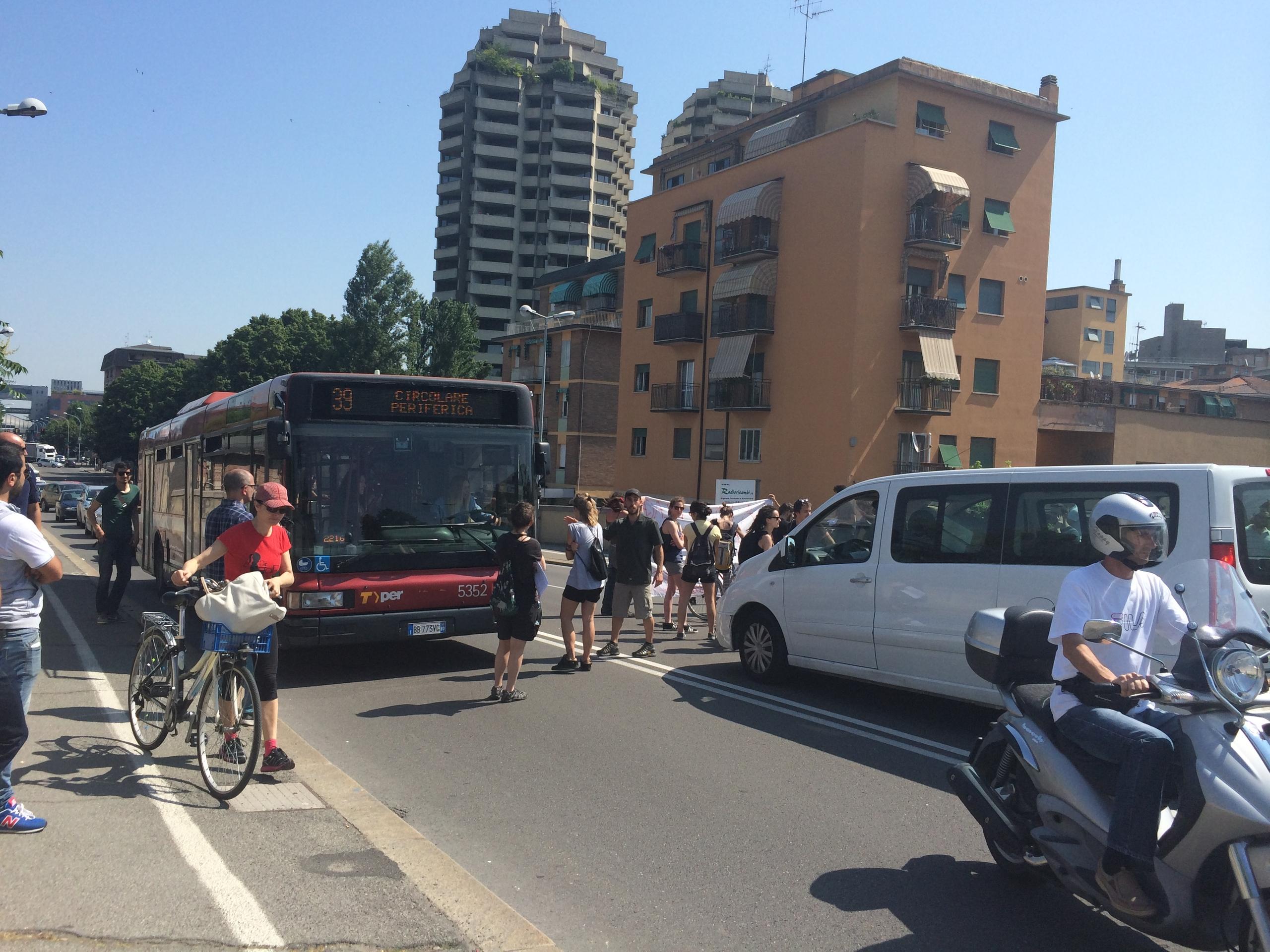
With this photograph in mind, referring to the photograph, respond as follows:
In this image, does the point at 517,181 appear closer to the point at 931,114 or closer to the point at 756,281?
the point at 756,281

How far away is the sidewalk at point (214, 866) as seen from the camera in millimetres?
3807

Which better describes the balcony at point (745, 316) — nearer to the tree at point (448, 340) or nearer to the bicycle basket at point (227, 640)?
the tree at point (448, 340)

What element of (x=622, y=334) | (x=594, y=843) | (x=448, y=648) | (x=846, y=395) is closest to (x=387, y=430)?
(x=448, y=648)

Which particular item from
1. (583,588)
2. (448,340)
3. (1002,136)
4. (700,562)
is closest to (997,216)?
(1002,136)

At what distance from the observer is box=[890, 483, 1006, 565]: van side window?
24.7ft

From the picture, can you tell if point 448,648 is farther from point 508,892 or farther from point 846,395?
point 846,395

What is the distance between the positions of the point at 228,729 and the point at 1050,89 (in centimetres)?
4399

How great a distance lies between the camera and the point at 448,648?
11.2 meters

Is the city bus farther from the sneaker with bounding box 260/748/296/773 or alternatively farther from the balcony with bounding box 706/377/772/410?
the balcony with bounding box 706/377/772/410

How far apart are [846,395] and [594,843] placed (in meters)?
32.9

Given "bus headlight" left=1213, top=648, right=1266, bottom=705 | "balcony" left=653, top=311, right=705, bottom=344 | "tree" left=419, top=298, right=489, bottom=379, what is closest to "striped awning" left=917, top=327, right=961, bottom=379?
"balcony" left=653, top=311, right=705, bottom=344

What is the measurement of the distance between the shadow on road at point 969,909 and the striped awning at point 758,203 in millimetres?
36279

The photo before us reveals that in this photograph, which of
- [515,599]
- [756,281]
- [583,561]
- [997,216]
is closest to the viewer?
[515,599]

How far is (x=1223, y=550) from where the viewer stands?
249 inches
